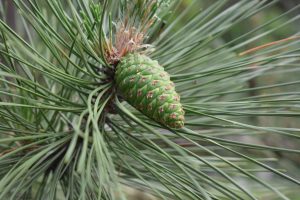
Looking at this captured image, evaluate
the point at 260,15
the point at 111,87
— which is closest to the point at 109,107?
the point at 111,87

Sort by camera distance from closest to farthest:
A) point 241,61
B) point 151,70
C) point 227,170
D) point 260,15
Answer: point 151,70 < point 241,61 < point 227,170 < point 260,15

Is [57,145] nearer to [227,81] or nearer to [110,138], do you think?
[110,138]

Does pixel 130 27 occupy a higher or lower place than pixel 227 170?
higher

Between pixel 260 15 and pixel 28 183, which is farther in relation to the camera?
pixel 260 15

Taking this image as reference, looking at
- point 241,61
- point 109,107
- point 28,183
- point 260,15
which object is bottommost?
point 28,183

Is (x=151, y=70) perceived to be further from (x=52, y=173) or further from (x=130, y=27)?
(x=52, y=173)

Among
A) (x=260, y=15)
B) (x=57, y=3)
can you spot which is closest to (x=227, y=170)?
→ (x=57, y=3)

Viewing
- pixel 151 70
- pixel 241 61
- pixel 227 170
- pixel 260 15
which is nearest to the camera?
pixel 151 70
